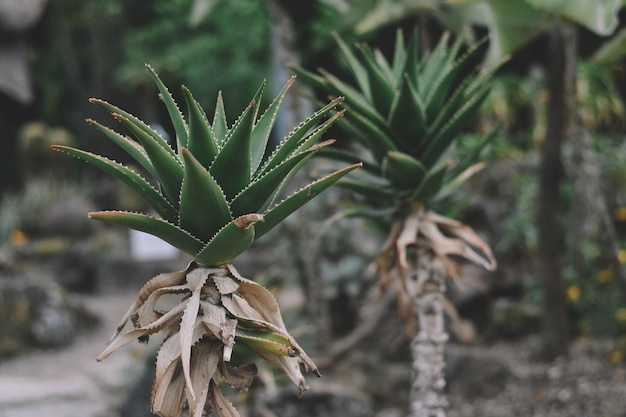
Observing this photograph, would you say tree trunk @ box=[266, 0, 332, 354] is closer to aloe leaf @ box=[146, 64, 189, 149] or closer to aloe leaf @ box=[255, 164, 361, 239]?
aloe leaf @ box=[146, 64, 189, 149]

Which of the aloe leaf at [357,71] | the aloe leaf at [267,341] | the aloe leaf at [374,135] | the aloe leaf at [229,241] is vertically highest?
the aloe leaf at [357,71]

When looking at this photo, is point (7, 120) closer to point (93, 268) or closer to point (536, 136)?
point (93, 268)

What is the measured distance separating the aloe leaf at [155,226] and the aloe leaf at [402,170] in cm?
84

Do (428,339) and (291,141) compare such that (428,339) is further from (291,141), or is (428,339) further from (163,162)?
(163,162)

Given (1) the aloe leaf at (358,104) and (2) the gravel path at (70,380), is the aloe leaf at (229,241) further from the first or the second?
(2) the gravel path at (70,380)

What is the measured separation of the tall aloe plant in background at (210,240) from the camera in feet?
4.89

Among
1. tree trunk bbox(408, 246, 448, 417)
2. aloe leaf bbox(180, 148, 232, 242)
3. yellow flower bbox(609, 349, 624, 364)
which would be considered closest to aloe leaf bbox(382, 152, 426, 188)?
tree trunk bbox(408, 246, 448, 417)

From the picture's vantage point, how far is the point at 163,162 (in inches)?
60.7

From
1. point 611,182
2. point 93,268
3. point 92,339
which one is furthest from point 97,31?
point 611,182

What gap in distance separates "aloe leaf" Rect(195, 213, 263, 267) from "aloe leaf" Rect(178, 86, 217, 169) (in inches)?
7.9

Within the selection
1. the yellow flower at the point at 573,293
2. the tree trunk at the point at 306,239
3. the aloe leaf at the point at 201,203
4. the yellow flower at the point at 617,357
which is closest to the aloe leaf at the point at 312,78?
the aloe leaf at the point at 201,203

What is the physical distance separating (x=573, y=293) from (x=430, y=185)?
14.2 ft

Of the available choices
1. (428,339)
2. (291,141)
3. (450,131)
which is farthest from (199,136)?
(428,339)

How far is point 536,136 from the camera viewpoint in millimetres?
6840
